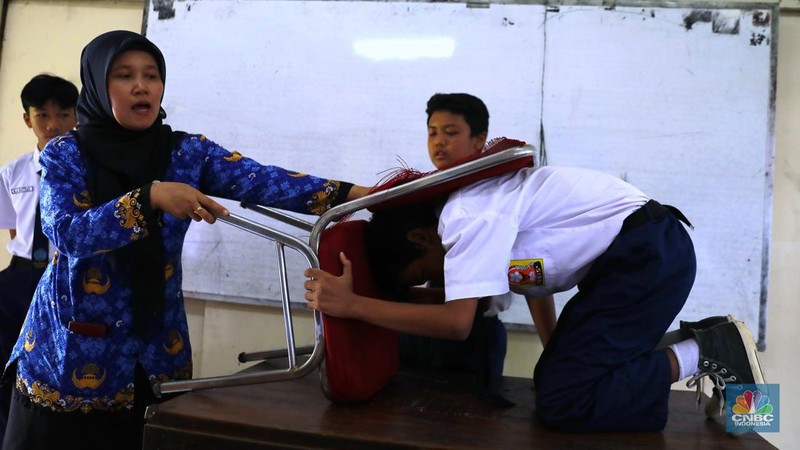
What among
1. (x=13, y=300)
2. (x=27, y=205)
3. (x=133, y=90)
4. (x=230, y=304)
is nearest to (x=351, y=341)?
(x=133, y=90)

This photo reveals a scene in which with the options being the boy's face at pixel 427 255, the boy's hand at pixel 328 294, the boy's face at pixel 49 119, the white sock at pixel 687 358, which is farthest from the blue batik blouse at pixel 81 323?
the white sock at pixel 687 358

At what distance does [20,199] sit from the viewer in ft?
8.06

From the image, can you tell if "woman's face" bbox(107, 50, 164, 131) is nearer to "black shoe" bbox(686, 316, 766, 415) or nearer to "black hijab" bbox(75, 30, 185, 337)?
"black hijab" bbox(75, 30, 185, 337)

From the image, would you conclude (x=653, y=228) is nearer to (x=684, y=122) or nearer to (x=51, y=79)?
(x=684, y=122)

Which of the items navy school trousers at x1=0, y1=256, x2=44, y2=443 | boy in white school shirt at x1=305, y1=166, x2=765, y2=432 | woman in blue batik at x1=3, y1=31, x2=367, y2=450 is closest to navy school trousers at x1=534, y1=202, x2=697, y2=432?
boy in white school shirt at x1=305, y1=166, x2=765, y2=432

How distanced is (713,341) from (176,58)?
230 cm

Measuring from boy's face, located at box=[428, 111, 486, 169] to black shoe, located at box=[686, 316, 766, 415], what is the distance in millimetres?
1019

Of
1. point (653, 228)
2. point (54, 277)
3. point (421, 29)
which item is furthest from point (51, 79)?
point (653, 228)

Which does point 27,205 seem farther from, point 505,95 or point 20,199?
point 505,95

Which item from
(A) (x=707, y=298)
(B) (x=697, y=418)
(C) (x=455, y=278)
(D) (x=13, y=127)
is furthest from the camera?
(D) (x=13, y=127)

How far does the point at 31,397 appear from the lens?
149cm

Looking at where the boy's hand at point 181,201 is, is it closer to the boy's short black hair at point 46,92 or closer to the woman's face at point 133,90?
the woman's face at point 133,90

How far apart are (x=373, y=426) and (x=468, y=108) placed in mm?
1259

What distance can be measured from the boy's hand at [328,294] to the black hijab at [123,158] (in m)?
0.38
